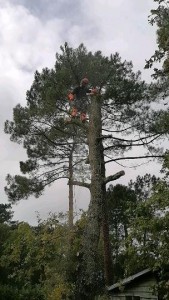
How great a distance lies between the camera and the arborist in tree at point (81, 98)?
13.3 m

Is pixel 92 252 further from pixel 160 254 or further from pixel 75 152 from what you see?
pixel 75 152

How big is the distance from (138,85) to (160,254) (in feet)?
32.5

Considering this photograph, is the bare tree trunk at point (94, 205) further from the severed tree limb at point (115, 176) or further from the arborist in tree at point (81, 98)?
the arborist in tree at point (81, 98)

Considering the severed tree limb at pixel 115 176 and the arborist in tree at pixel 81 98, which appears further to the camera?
the arborist in tree at pixel 81 98

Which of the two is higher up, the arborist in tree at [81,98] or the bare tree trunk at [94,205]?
the arborist in tree at [81,98]

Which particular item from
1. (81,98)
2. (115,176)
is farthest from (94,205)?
(81,98)

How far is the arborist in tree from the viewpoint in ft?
43.7

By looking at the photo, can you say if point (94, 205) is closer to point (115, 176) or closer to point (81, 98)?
point (115, 176)

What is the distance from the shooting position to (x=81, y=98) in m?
13.8

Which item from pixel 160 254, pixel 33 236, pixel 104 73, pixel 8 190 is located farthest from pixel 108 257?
pixel 160 254

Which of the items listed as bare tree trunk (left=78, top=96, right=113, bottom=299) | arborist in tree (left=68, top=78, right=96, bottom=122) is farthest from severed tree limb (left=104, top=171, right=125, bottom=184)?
arborist in tree (left=68, top=78, right=96, bottom=122)

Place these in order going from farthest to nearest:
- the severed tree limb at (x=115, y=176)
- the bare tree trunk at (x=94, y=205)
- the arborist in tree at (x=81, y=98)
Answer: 1. the arborist in tree at (x=81, y=98)
2. the severed tree limb at (x=115, y=176)
3. the bare tree trunk at (x=94, y=205)

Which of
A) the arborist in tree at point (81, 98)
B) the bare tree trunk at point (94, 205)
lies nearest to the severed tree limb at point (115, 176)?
the bare tree trunk at point (94, 205)

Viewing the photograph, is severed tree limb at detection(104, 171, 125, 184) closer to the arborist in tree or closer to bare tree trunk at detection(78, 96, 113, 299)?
bare tree trunk at detection(78, 96, 113, 299)
